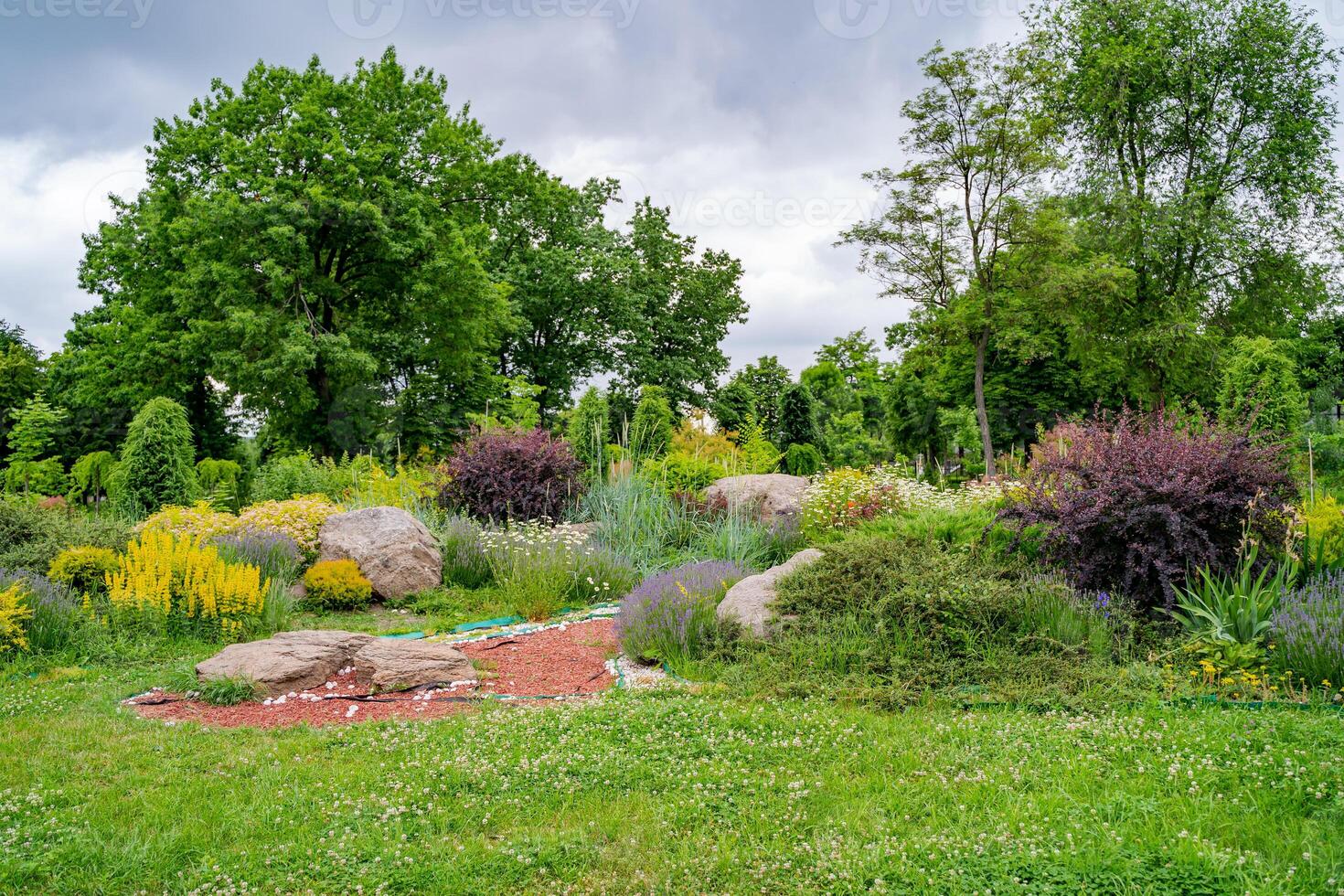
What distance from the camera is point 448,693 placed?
581 cm

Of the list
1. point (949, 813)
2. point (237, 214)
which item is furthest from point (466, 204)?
point (949, 813)

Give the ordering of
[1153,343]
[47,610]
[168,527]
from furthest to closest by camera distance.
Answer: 1. [1153,343]
2. [168,527]
3. [47,610]

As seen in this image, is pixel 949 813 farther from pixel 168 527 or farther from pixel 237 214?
pixel 237 214

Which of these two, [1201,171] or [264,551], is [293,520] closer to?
[264,551]

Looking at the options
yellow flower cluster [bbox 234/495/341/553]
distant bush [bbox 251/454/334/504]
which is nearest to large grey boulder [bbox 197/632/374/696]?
yellow flower cluster [bbox 234/495/341/553]

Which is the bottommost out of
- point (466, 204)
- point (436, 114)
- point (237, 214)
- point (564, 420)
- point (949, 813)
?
point (949, 813)

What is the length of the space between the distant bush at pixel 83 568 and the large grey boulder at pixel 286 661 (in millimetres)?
2758

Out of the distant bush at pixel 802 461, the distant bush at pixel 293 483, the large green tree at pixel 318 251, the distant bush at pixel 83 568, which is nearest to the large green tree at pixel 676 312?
the large green tree at pixel 318 251

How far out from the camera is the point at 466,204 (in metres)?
23.7

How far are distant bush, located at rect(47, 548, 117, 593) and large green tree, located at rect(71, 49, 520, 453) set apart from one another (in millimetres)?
10719

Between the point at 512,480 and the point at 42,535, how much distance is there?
5.36m

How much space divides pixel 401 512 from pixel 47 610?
12.5 feet

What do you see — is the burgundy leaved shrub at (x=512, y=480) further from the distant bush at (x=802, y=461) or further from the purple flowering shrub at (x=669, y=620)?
the distant bush at (x=802, y=461)

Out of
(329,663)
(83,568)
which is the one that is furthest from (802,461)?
(83,568)
